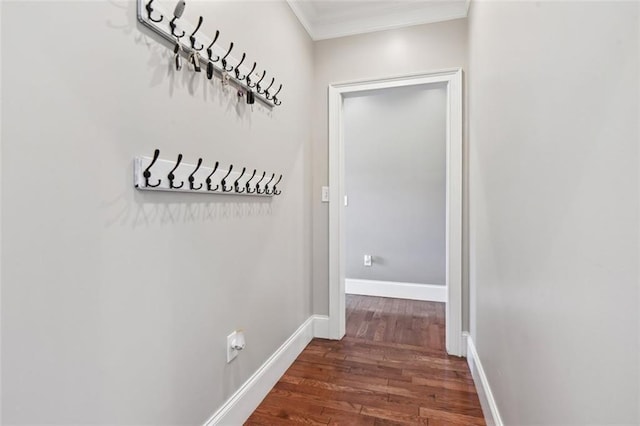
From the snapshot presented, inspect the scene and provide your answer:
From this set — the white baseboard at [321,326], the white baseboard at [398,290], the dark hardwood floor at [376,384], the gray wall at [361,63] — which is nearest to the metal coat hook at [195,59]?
the gray wall at [361,63]

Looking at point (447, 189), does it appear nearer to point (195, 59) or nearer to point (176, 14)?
point (195, 59)

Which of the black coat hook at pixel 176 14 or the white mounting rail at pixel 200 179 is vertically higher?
the black coat hook at pixel 176 14

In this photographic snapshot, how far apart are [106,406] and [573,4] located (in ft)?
5.00

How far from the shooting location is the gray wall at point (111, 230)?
686 mm

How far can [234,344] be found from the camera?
144 cm

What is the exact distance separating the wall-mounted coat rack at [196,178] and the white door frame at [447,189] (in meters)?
0.82

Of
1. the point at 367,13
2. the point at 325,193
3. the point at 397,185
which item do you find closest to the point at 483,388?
the point at 325,193

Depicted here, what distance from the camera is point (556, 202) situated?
2.58 ft

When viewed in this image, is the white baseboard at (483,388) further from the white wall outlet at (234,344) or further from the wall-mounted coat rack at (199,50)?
the wall-mounted coat rack at (199,50)

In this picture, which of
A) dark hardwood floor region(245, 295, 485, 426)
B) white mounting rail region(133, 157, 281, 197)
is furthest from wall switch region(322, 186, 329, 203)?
dark hardwood floor region(245, 295, 485, 426)

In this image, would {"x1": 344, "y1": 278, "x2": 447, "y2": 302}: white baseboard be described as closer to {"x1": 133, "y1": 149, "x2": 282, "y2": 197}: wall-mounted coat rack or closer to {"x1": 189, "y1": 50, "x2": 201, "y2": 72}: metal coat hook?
{"x1": 133, "y1": 149, "x2": 282, "y2": 197}: wall-mounted coat rack

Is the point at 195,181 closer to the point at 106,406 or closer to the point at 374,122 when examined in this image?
the point at 106,406

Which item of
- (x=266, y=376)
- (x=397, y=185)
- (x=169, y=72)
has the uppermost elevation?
(x=169, y=72)

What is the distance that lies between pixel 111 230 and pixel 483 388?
1.80 metres
